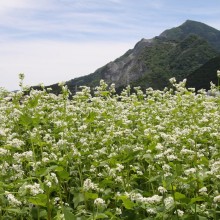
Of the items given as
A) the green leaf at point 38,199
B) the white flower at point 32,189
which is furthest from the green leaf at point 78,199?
the white flower at point 32,189

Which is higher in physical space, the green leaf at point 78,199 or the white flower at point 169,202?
the white flower at point 169,202

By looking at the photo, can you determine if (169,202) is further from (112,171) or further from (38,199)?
(38,199)

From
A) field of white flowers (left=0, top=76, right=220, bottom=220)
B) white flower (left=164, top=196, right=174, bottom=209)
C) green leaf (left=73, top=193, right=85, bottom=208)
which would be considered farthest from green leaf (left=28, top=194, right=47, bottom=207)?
white flower (left=164, top=196, right=174, bottom=209)

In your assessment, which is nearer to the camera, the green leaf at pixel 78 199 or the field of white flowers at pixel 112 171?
the field of white flowers at pixel 112 171

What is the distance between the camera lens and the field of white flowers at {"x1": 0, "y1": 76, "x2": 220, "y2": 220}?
246 inches

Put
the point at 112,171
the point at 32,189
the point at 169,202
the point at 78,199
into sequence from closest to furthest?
the point at 32,189 → the point at 169,202 → the point at 78,199 → the point at 112,171

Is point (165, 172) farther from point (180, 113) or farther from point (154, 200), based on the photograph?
point (180, 113)

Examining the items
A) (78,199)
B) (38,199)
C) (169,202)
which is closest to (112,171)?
(78,199)

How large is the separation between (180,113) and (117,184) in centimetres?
669

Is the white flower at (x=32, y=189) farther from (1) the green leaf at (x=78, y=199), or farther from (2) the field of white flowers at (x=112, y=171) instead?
(1) the green leaf at (x=78, y=199)

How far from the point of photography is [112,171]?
7516 mm

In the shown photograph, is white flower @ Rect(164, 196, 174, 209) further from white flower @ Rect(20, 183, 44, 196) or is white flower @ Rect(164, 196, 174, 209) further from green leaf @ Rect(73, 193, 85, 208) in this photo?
white flower @ Rect(20, 183, 44, 196)

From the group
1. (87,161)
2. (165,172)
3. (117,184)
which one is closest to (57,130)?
(87,161)

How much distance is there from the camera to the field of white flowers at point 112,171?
6.24 m
